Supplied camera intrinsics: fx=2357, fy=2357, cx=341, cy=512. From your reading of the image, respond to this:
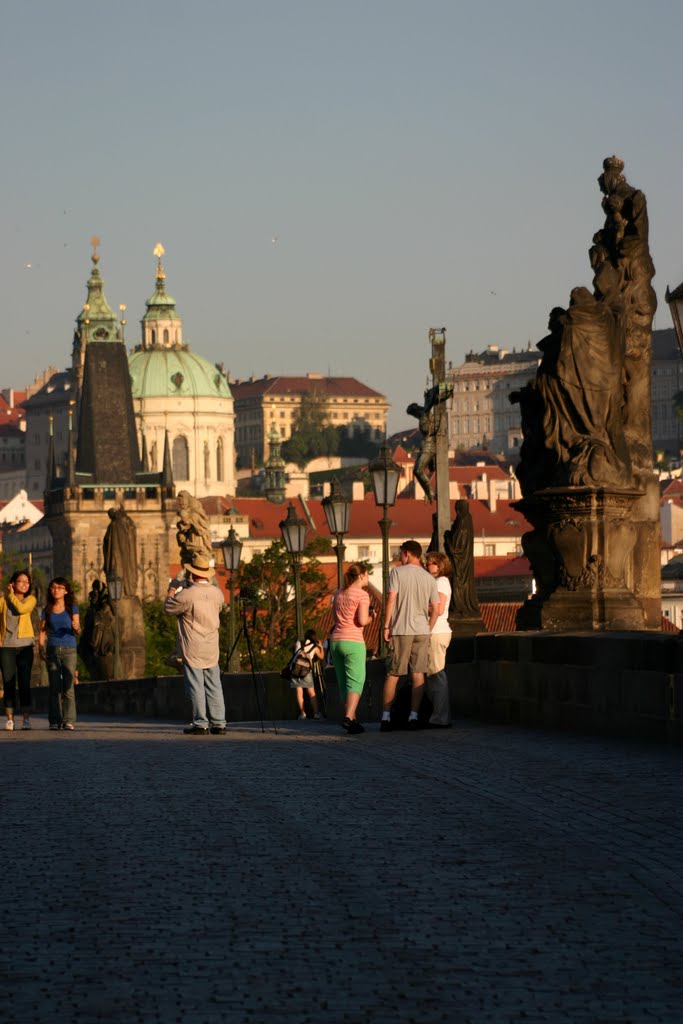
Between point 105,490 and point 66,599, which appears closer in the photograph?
point 66,599

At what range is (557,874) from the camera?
8.70 metres

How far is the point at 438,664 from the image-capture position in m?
17.8

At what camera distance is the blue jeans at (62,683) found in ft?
69.6

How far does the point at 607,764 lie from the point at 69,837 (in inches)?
168

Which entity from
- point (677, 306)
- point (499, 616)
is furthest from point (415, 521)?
point (677, 306)

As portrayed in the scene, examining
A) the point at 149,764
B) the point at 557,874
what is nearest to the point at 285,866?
the point at 557,874

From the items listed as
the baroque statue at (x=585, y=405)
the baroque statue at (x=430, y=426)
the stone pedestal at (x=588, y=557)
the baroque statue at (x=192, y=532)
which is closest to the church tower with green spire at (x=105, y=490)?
the baroque statue at (x=430, y=426)

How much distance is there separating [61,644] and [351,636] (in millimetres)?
3969

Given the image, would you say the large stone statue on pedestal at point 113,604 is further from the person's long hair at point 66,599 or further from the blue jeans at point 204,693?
the blue jeans at point 204,693

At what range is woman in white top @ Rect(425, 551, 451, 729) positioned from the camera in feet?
58.1

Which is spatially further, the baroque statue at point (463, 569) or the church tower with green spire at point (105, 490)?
the church tower with green spire at point (105, 490)

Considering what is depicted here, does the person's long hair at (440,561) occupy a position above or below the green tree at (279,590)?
below

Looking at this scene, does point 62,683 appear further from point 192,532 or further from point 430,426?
point 430,426

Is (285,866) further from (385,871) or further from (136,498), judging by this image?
(136,498)
